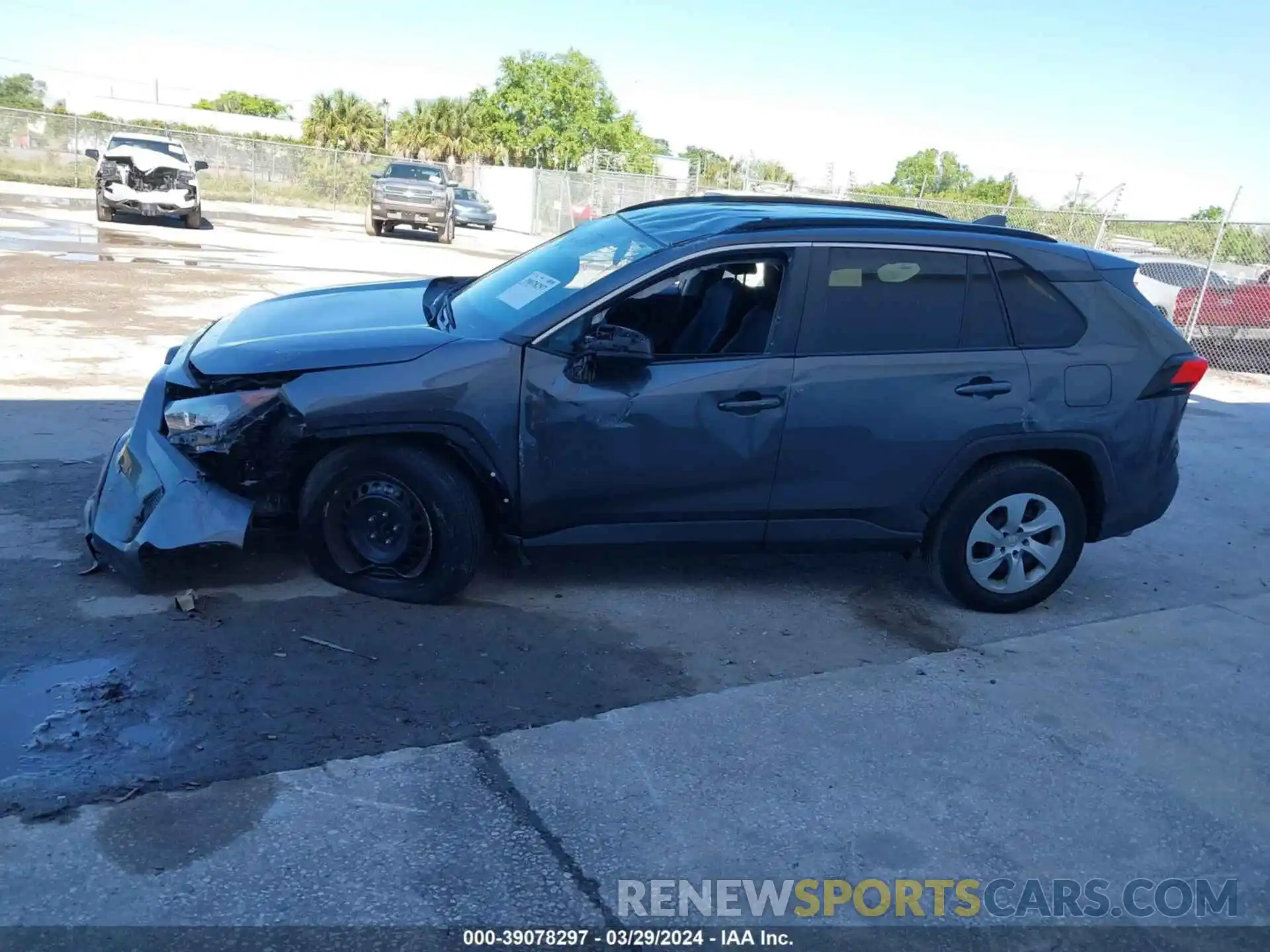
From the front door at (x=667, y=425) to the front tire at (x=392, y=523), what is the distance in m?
0.30

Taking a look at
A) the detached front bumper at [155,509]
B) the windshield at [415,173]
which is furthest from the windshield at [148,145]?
the detached front bumper at [155,509]

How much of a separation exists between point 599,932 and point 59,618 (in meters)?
2.65

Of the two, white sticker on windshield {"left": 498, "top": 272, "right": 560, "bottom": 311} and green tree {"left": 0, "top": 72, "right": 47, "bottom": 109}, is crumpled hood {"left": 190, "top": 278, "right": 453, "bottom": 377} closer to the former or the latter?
white sticker on windshield {"left": 498, "top": 272, "right": 560, "bottom": 311}

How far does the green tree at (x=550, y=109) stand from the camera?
56.3 m

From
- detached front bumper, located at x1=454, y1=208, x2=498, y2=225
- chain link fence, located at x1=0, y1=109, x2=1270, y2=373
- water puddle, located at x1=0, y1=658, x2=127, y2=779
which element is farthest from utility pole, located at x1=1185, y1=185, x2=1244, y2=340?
detached front bumper, located at x1=454, y1=208, x2=498, y2=225

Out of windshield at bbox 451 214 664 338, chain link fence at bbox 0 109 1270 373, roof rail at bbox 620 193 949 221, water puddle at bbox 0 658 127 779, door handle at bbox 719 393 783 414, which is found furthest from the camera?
chain link fence at bbox 0 109 1270 373

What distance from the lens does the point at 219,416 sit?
432cm

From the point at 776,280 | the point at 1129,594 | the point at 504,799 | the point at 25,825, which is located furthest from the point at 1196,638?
the point at 25,825

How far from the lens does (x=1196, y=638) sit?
5.05 metres

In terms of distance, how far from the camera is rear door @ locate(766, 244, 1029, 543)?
466 centimetres

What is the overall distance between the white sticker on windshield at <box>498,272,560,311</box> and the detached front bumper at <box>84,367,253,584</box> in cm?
148

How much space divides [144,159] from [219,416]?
66.4ft

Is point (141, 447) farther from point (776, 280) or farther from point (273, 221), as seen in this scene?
point (273, 221)

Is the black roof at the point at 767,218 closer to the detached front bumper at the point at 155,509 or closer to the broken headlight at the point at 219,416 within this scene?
the broken headlight at the point at 219,416
